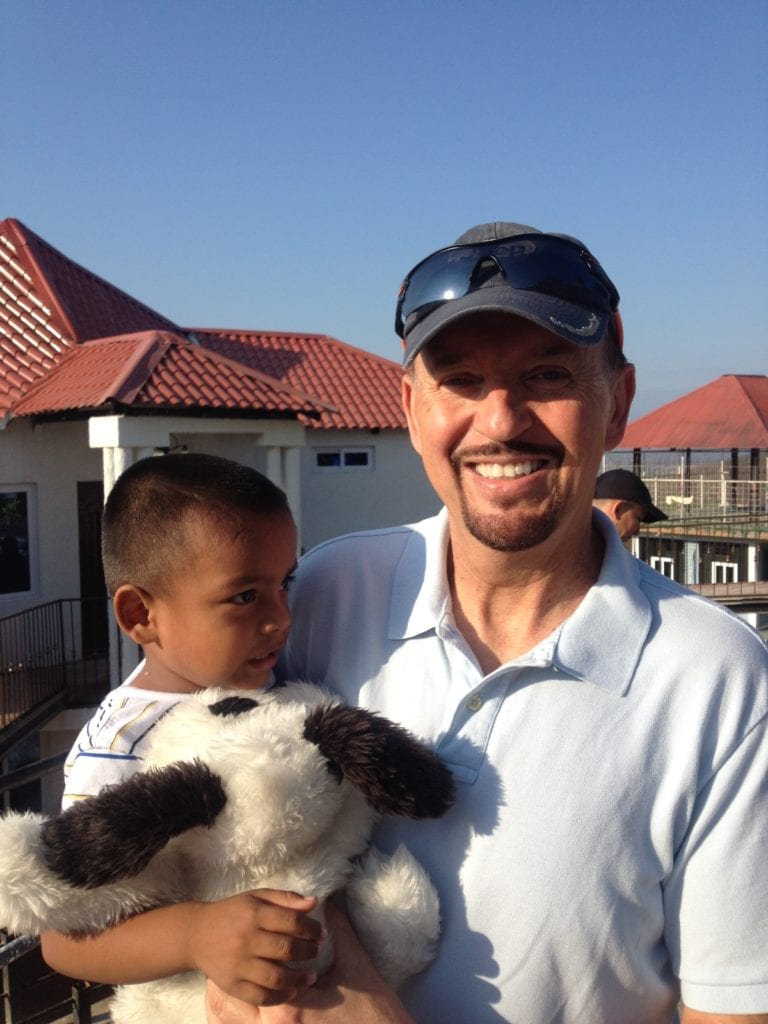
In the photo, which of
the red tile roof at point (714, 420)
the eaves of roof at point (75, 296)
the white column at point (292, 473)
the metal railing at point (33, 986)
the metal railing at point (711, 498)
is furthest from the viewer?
the metal railing at point (711, 498)

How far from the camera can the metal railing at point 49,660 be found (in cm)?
1184

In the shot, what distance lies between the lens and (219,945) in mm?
1599

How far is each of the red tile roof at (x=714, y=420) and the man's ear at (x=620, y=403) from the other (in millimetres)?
16664

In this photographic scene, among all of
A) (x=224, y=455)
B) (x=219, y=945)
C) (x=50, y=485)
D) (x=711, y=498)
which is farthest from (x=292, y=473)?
(x=219, y=945)

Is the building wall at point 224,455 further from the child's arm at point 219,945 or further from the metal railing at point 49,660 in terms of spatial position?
the child's arm at point 219,945

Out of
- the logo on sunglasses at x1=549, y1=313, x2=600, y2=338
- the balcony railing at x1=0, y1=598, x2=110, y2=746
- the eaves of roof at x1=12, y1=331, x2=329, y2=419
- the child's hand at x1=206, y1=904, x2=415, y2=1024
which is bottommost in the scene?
the balcony railing at x1=0, y1=598, x2=110, y2=746

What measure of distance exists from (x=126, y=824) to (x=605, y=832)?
0.87 m

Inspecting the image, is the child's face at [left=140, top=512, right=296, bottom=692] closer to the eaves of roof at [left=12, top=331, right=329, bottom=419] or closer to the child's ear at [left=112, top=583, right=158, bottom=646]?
the child's ear at [left=112, top=583, right=158, bottom=646]

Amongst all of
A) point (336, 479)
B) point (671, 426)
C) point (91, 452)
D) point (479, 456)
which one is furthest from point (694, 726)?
point (671, 426)

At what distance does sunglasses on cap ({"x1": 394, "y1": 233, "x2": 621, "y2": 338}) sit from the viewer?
1.97 metres

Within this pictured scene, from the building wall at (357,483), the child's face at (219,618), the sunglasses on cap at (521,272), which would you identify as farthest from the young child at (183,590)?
the building wall at (357,483)

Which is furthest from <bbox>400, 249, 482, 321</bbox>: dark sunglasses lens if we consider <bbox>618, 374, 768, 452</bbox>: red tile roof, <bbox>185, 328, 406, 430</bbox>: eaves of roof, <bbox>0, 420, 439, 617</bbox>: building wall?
<bbox>618, 374, 768, 452</bbox>: red tile roof

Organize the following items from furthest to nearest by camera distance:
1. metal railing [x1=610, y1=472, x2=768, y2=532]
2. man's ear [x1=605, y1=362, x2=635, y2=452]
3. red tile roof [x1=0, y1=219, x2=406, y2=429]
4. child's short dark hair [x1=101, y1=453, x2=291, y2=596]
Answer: metal railing [x1=610, y1=472, x2=768, y2=532] < red tile roof [x1=0, y1=219, x2=406, y2=429] < man's ear [x1=605, y1=362, x2=635, y2=452] < child's short dark hair [x1=101, y1=453, x2=291, y2=596]

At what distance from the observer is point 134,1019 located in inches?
71.4
